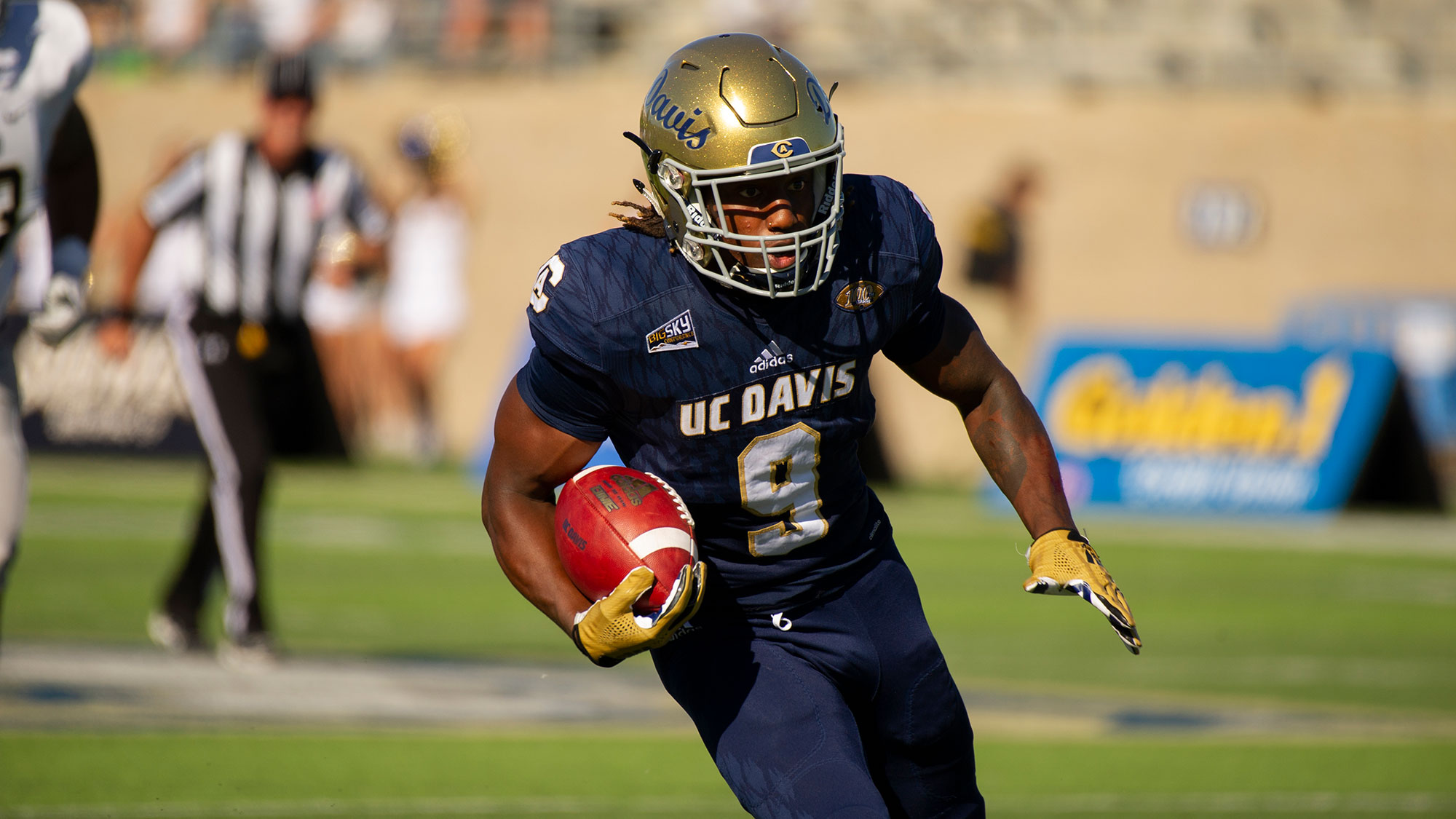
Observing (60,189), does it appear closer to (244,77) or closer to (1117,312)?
(1117,312)

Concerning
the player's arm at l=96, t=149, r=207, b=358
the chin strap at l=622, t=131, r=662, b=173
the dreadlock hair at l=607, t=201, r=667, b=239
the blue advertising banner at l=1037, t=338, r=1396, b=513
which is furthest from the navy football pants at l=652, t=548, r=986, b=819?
the blue advertising banner at l=1037, t=338, r=1396, b=513

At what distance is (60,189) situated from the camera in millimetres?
5199

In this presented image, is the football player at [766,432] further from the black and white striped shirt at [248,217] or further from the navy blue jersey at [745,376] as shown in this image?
the black and white striped shirt at [248,217]

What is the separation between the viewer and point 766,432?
3553mm

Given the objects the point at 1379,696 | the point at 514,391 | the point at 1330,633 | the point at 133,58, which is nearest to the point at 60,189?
the point at 514,391

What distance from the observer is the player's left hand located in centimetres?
501

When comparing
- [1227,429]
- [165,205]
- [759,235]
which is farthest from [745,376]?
[1227,429]

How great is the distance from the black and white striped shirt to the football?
15.0 feet

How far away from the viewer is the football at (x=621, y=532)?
335 centimetres

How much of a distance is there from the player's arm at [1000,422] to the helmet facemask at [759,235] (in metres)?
0.40

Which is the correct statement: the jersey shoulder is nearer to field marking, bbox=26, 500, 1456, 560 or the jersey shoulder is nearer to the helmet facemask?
the helmet facemask

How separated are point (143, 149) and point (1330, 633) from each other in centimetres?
1469

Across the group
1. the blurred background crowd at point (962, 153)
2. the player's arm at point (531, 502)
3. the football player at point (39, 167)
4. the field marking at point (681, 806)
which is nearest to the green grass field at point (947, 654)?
the field marking at point (681, 806)

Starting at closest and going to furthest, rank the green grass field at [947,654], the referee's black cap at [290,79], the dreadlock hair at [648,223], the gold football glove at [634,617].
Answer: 1. the gold football glove at [634,617]
2. the dreadlock hair at [648,223]
3. the green grass field at [947,654]
4. the referee's black cap at [290,79]
